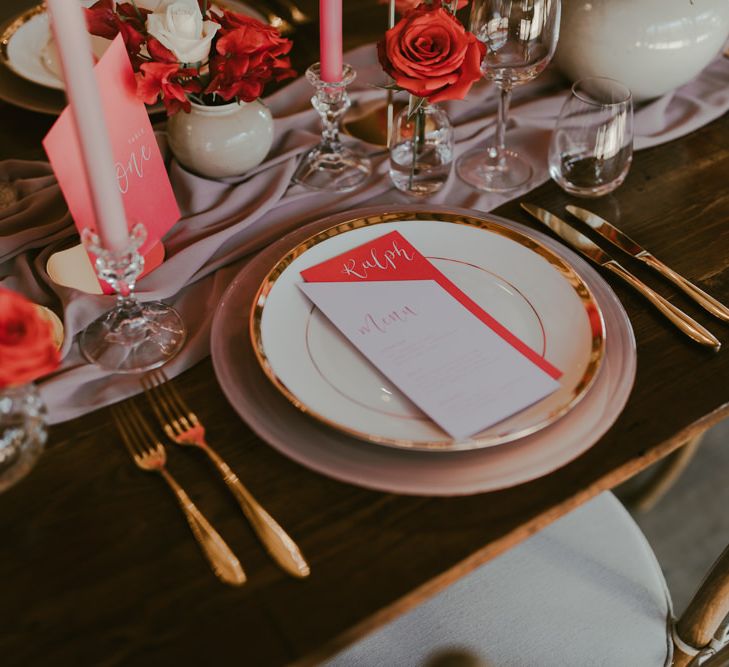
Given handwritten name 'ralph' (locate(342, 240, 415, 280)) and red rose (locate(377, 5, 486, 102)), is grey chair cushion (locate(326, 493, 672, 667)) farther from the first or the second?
red rose (locate(377, 5, 486, 102))

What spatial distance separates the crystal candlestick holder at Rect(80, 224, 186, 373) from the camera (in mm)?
650

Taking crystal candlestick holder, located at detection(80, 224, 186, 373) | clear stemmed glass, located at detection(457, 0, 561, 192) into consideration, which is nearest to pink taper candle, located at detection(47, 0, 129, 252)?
crystal candlestick holder, located at detection(80, 224, 186, 373)

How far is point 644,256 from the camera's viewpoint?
77 centimetres

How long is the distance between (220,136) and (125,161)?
0.41ft

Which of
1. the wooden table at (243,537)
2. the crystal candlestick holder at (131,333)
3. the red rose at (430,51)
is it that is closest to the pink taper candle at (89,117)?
the crystal candlestick holder at (131,333)

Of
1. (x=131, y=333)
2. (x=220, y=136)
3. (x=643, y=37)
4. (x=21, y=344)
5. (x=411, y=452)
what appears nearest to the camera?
(x=21, y=344)

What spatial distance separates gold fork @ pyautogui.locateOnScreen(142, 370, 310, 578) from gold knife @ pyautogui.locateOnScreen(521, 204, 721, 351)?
404 mm

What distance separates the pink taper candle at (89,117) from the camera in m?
0.49

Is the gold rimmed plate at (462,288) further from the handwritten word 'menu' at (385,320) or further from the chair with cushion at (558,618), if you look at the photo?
the chair with cushion at (558,618)

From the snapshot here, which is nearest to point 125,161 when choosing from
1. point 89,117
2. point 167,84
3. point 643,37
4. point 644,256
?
point 167,84

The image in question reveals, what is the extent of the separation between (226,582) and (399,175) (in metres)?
0.50

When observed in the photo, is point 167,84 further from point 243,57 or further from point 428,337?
point 428,337

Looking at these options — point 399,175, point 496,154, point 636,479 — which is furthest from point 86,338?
point 636,479

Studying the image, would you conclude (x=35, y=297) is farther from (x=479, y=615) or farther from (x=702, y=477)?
(x=702, y=477)
